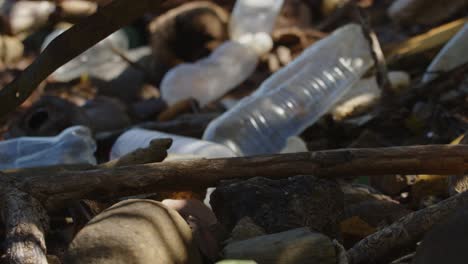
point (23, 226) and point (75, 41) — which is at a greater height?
point (75, 41)

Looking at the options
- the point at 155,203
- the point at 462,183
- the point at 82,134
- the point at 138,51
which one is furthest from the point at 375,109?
the point at 138,51

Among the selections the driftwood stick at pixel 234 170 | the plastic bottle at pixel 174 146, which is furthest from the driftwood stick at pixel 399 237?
the plastic bottle at pixel 174 146

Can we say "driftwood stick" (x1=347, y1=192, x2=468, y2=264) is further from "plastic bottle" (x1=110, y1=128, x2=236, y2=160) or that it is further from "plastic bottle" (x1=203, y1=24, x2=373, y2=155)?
"plastic bottle" (x1=203, y1=24, x2=373, y2=155)

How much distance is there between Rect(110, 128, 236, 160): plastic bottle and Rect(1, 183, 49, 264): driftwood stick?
0.80 m

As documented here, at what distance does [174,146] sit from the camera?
313 cm

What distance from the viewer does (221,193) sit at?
1789mm

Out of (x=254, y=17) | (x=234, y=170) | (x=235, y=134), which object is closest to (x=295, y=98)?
(x=235, y=134)

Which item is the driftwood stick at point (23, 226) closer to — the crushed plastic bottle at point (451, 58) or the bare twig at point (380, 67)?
the bare twig at point (380, 67)

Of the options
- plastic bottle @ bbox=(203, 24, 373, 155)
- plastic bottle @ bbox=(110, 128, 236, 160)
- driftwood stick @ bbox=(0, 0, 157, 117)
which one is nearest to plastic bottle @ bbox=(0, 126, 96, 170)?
plastic bottle @ bbox=(110, 128, 236, 160)

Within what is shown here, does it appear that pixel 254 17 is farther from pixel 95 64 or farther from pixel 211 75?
pixel 95 64

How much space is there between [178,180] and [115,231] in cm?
43

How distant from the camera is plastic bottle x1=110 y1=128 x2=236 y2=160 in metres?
2.90

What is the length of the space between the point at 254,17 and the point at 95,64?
4.23ft

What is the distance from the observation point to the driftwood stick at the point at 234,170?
5.89ft
